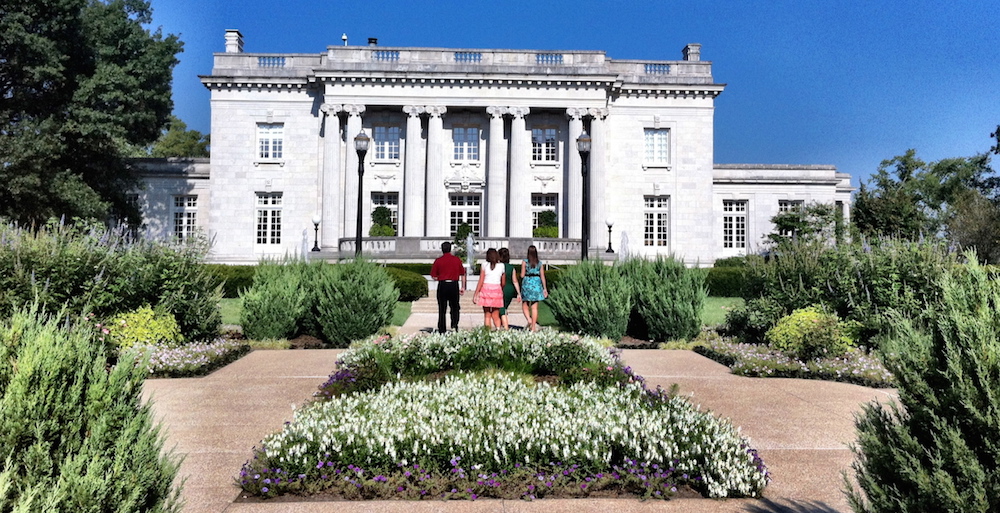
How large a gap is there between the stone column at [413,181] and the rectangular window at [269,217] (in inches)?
276

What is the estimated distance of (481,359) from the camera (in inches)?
311

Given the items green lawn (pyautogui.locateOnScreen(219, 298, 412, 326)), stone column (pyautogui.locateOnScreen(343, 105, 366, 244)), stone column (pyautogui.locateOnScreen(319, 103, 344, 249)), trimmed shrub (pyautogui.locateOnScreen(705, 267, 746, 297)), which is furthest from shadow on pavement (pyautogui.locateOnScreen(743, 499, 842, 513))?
stone column (pyautogui.locateOnScreen(319, 103, 344, 249))

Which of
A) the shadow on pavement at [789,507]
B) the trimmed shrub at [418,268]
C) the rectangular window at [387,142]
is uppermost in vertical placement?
the rectangular window at [387,142]

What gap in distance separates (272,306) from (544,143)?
81.9 ft

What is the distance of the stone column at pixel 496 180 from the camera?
110ft

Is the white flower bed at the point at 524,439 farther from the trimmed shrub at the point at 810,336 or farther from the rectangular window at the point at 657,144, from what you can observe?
the rectangular window at the point at 657,144

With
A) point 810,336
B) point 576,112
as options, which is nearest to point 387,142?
point 576,112

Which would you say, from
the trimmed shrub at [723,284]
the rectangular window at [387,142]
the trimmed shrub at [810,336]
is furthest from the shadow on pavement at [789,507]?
the rectangular window at [387,142]

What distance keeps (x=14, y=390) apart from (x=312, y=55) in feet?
116

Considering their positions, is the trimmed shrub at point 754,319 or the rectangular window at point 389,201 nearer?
the trimmed shrub at point 754,319

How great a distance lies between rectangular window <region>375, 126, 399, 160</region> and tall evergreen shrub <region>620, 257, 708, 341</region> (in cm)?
2391

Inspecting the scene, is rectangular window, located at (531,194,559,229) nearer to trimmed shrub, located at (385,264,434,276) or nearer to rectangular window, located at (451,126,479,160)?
rectangular window, located at (451,126,479,160)

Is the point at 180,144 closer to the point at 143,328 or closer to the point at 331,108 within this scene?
the point at 331,108

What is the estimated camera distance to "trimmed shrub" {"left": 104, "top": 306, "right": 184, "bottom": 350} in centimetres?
972
